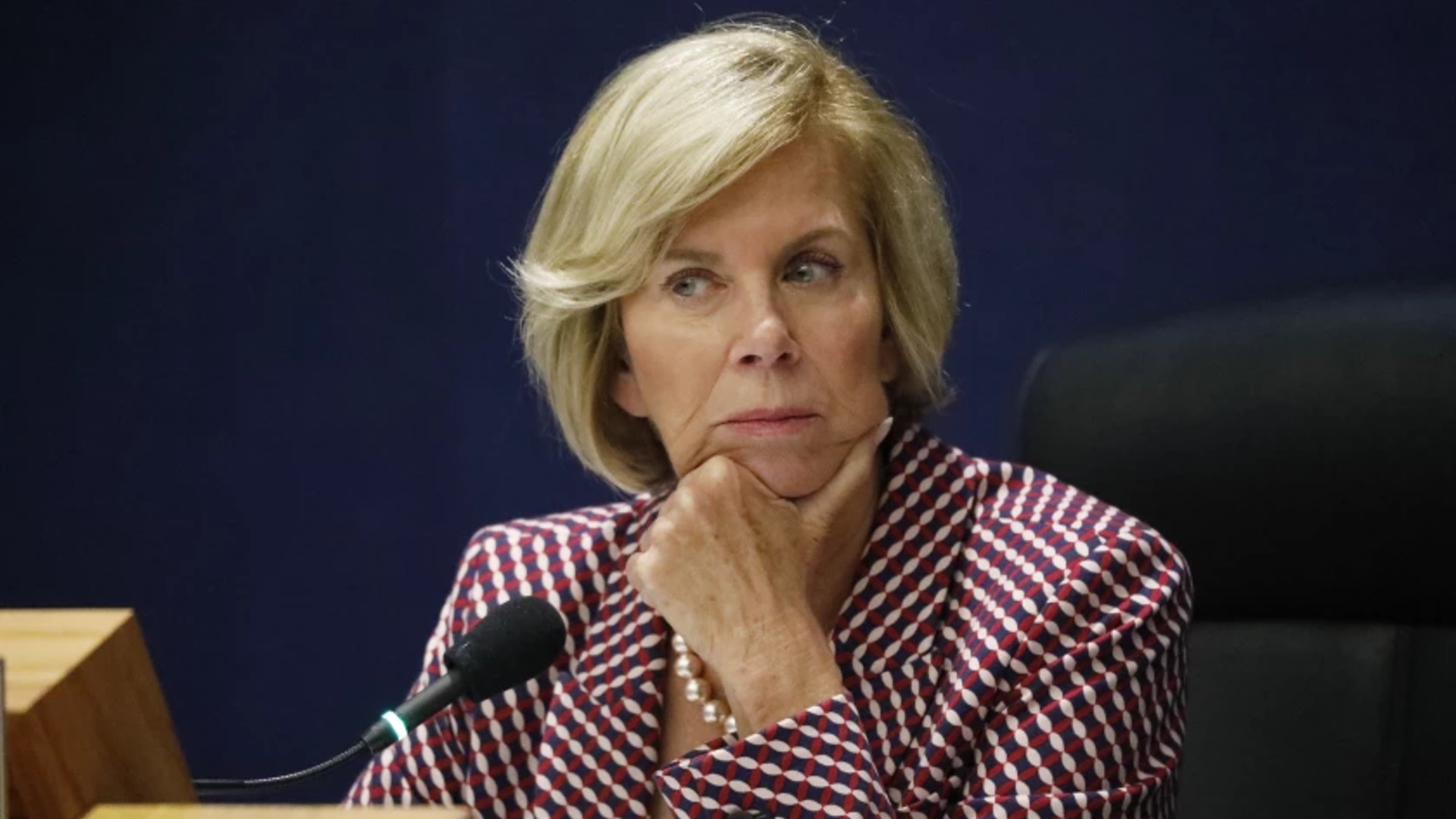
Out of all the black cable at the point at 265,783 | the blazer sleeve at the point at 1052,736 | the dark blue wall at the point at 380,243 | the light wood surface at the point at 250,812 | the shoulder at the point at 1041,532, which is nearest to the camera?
the light wood surface at the point at 250,812

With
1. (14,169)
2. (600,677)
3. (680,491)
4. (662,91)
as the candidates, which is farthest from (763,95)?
(14,169)

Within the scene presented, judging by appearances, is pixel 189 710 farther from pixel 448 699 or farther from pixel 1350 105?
pixel 1350 105

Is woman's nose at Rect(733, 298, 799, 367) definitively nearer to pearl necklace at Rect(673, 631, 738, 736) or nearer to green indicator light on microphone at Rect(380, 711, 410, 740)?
pearl necklace at Rect(673, 631, 738, 736)

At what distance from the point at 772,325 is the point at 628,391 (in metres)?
0.27

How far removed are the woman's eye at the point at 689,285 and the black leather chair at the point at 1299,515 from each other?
0.38 metres

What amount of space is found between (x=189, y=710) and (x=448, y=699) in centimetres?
161

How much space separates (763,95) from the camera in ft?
5.51

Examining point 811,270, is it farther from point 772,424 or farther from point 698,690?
point 698,690

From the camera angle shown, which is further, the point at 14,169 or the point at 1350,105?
the point at 14,169

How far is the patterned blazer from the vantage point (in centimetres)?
150

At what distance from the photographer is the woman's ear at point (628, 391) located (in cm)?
185

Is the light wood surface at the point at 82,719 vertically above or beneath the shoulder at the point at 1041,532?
above

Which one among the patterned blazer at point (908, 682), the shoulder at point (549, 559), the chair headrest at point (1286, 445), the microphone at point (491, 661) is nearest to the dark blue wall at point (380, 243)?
the chair headrest at point (1286, 445)

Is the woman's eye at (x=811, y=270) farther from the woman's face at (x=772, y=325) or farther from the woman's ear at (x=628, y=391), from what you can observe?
the woman's ear at (x=628, y=391)
